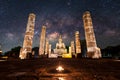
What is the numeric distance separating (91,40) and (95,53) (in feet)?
4.92

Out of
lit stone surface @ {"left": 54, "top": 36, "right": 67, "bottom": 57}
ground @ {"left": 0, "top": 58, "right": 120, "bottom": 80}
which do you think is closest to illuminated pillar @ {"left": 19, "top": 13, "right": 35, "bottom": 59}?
ground @ {"left": 0, "top": 58, "right": 120, "bottom": 80}

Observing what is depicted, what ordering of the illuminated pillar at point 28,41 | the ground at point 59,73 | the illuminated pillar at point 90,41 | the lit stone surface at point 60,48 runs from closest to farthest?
1. the ground at point 59,73
2. the illuminated pillar at point 90,41
3. the illuminated pillar at point 28,41
4. the lit stone surface at point 60,48

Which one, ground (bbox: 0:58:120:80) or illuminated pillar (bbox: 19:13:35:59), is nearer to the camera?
ground (bbox: 0:58:120:80)

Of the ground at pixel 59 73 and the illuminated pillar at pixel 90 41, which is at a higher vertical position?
the illuminated pillar at pixel 90 41

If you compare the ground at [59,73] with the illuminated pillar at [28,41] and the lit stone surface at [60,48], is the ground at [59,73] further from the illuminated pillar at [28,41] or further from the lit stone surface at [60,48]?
the lit stone surface at [60,48]

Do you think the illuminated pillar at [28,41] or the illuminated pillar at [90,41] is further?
the illuminated pillar at [28,41]

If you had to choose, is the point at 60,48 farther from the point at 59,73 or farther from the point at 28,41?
the point at 59,73

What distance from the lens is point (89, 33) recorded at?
11688 mm

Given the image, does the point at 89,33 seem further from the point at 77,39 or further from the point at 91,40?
the point at 77,39

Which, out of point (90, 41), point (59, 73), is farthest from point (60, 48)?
point (59, 73)

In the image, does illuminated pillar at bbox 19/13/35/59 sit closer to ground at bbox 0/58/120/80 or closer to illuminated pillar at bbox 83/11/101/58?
illuminated pillar at bbox 83/11/101/58

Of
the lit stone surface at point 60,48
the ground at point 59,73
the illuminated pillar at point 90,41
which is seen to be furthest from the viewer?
the lit stone surface at point 60,48

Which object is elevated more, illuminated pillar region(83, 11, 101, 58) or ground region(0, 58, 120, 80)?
illuminated pillar region(83, 11, 101, 58)

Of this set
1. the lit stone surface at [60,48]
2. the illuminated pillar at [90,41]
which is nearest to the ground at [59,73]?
the illuminated pillar at [90,41]
